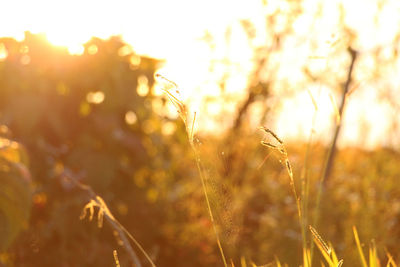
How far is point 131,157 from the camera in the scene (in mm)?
2791

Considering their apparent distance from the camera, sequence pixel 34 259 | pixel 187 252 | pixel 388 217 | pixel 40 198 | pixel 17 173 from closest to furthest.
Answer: pixel 17 173 → pixel 34 259 → pixel 40 198 → pixel 187 252 → pixel 388 217

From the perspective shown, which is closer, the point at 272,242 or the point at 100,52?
the point at 100,52

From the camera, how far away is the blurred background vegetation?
2.43 meters

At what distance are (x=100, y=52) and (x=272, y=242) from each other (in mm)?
1375

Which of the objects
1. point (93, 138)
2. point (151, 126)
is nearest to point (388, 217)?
point (151, 126)

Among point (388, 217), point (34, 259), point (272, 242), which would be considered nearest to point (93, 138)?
point (34, 259)

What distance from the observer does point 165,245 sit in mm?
2986

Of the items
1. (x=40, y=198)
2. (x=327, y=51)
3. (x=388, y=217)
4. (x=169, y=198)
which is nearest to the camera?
(x=327, y=51)

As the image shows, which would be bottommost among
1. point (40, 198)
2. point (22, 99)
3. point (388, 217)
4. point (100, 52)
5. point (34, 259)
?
point (388, 217)

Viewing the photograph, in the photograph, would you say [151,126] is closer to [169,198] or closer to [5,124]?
[169,198]

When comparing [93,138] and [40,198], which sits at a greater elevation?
[93,138]

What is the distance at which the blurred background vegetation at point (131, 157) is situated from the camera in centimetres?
243

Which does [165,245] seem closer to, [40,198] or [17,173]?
[40,198]

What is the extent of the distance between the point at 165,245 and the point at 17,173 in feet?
4.21
